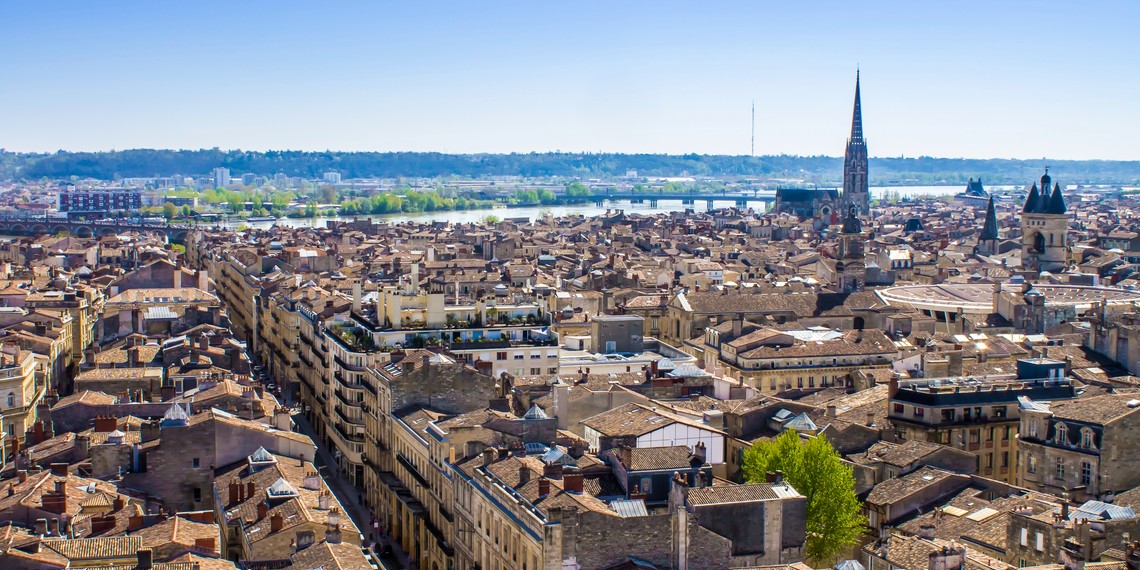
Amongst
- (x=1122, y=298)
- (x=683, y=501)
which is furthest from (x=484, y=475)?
(x=1122, y=298)

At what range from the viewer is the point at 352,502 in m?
58.5

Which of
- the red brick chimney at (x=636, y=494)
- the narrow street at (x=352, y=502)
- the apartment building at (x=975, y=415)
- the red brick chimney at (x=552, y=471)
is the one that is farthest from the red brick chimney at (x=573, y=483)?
the apartment building at (x=975, y=415)

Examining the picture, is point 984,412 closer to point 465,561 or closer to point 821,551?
point 821,551


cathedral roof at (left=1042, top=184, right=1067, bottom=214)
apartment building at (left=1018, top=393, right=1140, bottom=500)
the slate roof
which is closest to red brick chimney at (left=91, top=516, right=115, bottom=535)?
apartment building at (left=1018, top=393, right=1140, bottom=500)

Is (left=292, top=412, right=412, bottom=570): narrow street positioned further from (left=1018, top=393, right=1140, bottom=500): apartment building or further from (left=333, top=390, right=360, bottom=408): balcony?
(left=1018, top=393, right=1140, bottom=500): apartment building

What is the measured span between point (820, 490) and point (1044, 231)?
308 feet

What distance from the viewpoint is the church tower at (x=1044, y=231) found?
127m

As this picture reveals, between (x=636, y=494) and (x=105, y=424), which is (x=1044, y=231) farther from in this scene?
(x=636, y=494)

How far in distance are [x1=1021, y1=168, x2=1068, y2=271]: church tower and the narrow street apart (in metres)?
77.3

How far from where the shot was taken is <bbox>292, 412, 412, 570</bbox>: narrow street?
51062 millimetres

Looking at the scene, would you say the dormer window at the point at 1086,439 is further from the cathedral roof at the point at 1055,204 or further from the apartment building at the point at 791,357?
the cathedral roof at the point at 1055,204

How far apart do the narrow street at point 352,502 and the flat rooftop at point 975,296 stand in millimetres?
38054

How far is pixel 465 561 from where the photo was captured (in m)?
43.6

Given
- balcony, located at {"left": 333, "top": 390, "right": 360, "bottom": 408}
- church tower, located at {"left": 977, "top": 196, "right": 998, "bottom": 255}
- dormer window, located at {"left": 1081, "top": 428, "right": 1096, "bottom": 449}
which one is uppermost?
dormer window, located at {"left": 1081, "top": 428, "right": 1096, "bottom": 449}
